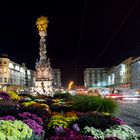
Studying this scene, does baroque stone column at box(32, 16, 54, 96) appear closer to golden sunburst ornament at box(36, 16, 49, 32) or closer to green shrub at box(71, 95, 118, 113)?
golden sunburst ornament at box(36, 16, 49, 32)

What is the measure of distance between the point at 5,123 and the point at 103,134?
3014mm

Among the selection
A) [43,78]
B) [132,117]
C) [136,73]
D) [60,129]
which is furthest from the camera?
[136,73]

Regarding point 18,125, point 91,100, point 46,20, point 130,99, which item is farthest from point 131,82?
point 18,125

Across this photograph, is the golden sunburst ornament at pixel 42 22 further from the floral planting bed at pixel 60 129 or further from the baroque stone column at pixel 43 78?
→ the floral planting bed at pixel 60 129

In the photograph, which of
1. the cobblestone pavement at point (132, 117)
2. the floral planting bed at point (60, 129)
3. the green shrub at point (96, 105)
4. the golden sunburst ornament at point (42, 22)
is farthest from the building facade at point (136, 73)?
the floral planting bed at point (60, 129)

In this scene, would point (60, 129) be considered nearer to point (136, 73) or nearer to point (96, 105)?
point (96, 105)

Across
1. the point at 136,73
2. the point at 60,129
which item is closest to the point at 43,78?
the point at 60,129

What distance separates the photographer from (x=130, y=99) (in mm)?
77750

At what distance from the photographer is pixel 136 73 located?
173625 mm

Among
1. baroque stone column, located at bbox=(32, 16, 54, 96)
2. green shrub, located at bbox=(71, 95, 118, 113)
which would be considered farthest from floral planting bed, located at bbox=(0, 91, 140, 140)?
baroque stone column, located at bbox=(32, 16, 54, 96)

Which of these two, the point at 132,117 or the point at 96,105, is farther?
the point at 132,117

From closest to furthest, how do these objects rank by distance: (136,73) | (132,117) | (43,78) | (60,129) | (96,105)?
1. (60,129)
2. (96,105)
3. (132,117)
4. (43,78)
5. (136,73)

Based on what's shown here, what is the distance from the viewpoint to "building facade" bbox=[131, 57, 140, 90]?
16775 centimetres

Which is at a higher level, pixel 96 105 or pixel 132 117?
pixel 96 105
